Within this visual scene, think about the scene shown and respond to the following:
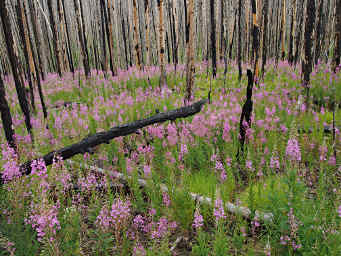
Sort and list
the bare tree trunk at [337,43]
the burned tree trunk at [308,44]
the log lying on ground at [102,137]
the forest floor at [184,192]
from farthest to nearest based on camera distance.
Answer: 1. the bare tree trunk at [337,43]
2. the burned tree trunk at [308,44]
3. the log lying on ground at [102,137]
4. the forest floor at [184,192]

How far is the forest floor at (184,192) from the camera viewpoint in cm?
215

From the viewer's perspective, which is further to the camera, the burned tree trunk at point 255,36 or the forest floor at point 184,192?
the burned tree trunk at point 255,36

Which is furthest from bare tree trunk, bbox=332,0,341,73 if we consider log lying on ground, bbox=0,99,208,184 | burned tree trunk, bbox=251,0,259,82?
log lying on ground, bbox=0,99,208,184

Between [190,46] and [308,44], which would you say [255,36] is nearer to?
[190,46]

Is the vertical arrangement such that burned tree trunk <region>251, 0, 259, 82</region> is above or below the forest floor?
above

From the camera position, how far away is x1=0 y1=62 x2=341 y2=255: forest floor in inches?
84.8

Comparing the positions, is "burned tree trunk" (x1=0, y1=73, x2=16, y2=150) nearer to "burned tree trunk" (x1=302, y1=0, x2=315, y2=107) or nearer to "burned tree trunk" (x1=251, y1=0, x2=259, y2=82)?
"burned tree trunk" (x1=251, y1=0, x2=259, y2=82)

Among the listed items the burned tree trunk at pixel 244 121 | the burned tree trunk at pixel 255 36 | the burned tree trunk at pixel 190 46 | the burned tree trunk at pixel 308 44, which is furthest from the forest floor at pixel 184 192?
the burned tree trunk at pixel 255 36

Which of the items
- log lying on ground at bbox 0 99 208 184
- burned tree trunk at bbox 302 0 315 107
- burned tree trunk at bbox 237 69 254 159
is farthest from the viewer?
burned tree trunk at bbox 302 0 315 107

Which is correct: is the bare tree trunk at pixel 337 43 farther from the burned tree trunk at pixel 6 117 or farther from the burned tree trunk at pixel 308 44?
the burned tree trunk at pixel 6 117

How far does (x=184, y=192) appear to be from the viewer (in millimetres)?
2904

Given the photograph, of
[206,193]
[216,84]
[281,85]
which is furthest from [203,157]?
[216,84]

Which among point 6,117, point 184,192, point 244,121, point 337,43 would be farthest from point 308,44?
point 6,117

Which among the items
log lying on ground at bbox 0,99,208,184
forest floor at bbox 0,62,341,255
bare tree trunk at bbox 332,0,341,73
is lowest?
forest floor at bbox 0,62,341,255
